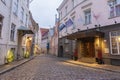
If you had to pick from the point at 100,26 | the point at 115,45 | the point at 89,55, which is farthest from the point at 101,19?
the point at 89,55

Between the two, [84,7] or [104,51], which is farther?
[84,7]

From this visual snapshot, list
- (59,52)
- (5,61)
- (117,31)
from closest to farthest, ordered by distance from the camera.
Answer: (5,61) < (117,31) < (59,52)

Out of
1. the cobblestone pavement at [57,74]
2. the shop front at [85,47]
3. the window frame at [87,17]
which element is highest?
the window frame at [87,17]

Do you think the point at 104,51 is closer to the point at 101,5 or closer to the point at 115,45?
the point at 115,45

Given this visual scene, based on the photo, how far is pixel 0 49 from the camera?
12805 mm

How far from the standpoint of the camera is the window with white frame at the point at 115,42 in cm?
1550

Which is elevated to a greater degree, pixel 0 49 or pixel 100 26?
pixel 100 26

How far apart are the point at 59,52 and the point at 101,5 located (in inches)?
697

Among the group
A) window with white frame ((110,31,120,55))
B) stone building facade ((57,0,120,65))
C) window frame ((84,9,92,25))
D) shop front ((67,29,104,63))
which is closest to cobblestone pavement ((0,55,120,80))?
window with white frame ((110,31,120,55))

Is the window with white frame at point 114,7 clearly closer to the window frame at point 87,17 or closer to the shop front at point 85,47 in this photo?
the window frame at point 87,17

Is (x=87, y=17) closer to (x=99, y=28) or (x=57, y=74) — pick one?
(x=99, y=28)

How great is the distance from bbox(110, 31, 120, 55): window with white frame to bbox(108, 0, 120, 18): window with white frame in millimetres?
1947

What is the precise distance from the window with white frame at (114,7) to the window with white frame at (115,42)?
1.95m

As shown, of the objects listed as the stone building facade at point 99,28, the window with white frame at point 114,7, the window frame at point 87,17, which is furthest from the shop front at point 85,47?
the window with white frame at point 114,7
